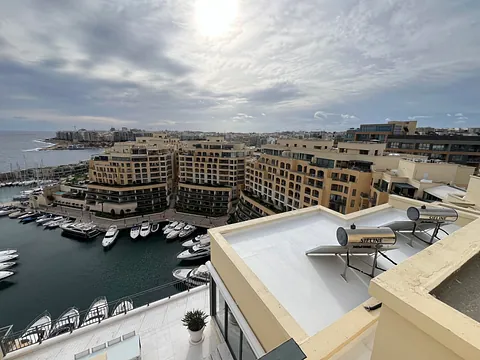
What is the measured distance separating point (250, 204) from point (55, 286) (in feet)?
103

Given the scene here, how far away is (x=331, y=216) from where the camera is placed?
9547mm

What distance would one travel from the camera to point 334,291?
541cm

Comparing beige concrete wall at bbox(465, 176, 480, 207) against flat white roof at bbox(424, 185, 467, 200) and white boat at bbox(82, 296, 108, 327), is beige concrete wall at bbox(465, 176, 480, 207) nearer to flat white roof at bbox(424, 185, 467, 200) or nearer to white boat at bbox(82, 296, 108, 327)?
flat white roof at bbox(424, 185, 467, 200)

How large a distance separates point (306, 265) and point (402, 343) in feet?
12.6

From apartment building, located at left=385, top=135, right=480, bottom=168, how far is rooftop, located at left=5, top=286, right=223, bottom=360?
51162mm

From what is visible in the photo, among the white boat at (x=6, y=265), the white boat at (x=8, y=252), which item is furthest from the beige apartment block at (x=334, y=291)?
the white boat at (x=8, y=252)

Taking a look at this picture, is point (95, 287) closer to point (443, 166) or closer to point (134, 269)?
point (134, 269)

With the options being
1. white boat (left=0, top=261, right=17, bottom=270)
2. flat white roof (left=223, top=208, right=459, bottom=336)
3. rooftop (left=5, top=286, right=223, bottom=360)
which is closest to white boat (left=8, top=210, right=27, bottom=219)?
white boat (left=0, top=261, right=17, bottom=270)

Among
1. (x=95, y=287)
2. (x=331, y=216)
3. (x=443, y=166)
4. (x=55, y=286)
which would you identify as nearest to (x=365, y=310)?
(x=331, y=216)

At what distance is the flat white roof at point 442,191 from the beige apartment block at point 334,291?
13.2 m

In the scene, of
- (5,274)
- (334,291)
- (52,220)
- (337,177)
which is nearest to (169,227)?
(5,274)

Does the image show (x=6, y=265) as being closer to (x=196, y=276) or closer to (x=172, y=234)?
(x=172, y=234)

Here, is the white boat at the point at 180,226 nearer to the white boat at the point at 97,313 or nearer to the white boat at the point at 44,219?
the white boat at the point at 97,313

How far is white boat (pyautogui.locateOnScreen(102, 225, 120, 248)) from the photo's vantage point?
35969mm
